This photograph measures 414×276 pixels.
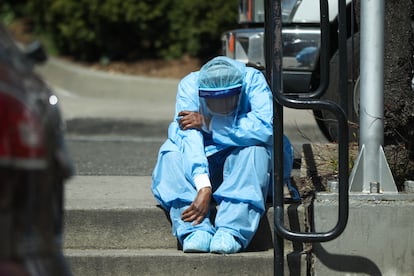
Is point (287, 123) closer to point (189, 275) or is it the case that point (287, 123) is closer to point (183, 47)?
point (189, 275)

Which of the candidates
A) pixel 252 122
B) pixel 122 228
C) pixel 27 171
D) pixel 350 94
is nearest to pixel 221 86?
pixel 252 122

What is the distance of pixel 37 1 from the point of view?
38.2ft

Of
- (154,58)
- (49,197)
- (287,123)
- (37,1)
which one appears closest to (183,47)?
(154,58)

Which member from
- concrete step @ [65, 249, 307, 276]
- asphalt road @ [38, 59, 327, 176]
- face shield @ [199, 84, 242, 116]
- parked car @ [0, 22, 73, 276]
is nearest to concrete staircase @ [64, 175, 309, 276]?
concrete step @ [65, 249, 307, 276]

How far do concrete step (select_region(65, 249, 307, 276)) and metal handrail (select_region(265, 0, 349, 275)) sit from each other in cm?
22

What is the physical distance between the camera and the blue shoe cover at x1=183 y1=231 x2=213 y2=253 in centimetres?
441

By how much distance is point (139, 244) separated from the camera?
465 cm

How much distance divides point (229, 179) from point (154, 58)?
672cm

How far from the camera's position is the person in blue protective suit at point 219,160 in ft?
14.6

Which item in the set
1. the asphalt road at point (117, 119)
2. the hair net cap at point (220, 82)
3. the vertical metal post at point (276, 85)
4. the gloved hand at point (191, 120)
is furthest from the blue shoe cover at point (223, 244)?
the asphalt road at point (117, 119)

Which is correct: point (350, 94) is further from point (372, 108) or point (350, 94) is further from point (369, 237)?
point (369, 237)

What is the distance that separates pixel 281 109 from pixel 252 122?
38cm

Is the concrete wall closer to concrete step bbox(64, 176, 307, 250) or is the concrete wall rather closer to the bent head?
concrete step bbox(64, 176, 307, 250)

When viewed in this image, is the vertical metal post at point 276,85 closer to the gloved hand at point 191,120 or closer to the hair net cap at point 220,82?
the hair net cap at point 220,82
